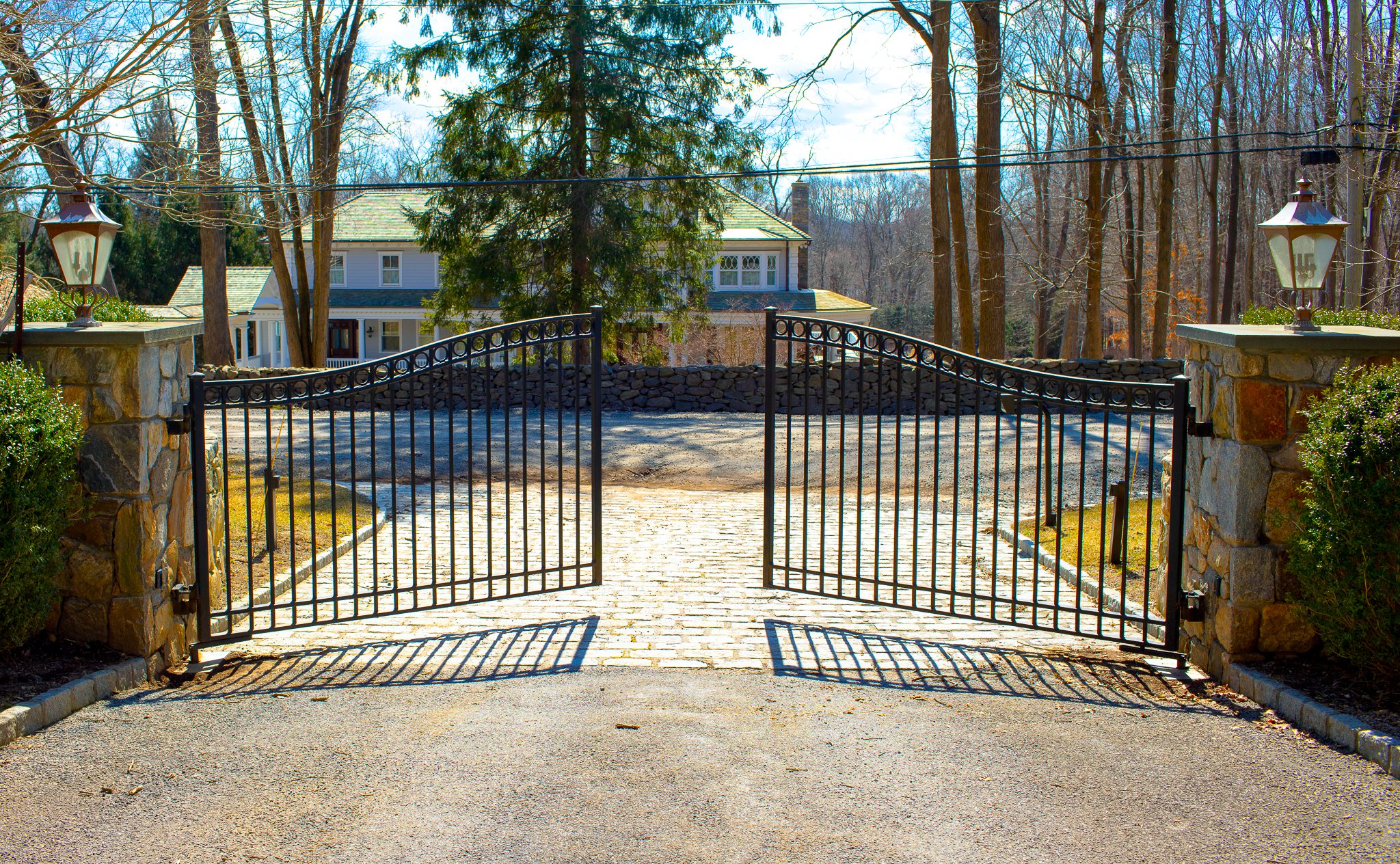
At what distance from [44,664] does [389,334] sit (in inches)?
1449

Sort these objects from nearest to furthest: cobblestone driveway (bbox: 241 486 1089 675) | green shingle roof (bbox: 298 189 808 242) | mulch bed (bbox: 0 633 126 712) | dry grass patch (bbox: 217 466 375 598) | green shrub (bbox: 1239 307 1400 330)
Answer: mulch bed (bbox: 0 633 126 712), cobblestone driveway (bbox: 241 486 1089 675), green shrub (bbox: 1239 307 1400 330), dry grass patch (bbox: 217 466 375 598), green shingle roof (bbox: 298 189 808 242)

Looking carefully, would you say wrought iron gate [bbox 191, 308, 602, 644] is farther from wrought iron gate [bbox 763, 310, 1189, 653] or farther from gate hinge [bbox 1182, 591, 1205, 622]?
gate hinge [bbox 1182, 591, 1205, 622]

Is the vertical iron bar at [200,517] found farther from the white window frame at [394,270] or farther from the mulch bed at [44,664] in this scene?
the white window frame at [394,270]

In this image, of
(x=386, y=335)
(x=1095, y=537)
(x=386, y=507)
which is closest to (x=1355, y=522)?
(x=1095, y=537)

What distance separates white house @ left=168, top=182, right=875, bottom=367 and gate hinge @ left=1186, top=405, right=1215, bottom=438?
2492 cm

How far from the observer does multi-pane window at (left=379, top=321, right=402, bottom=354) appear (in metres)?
40.8

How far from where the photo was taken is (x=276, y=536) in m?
9.22

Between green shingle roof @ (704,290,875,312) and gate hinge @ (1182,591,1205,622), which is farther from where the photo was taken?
green shingle roof @ (704,290,875,312)

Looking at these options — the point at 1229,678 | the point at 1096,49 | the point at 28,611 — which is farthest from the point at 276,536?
the point at 1096,49

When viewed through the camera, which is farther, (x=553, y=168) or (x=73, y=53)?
(x=553, y=168)

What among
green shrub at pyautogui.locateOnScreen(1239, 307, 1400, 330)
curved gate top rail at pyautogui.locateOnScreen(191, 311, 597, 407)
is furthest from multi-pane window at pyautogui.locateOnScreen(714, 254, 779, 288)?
curved gate top rail at pyautogui.locateOnScreen(191, 311, 597, 407)

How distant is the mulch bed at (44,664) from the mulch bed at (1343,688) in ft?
19.8

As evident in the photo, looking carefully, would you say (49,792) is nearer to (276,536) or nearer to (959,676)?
(959,676)

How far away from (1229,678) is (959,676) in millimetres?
1395
